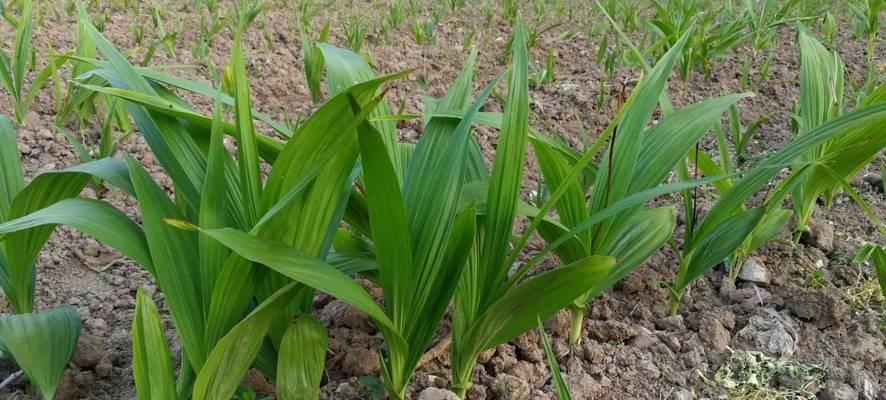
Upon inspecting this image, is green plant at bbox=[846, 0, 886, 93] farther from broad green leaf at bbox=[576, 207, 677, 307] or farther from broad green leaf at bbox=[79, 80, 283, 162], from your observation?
broad green leaf at bbox=[79, 80, 283, 162]

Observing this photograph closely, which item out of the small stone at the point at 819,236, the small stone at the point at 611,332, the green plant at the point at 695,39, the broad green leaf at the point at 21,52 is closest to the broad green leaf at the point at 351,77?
the small stone at the point at 611,332

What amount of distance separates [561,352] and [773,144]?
138 cm

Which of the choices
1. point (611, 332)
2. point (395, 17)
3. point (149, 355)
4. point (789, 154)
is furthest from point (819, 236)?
point (395, 17)

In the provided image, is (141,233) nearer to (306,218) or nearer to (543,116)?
(306,218)

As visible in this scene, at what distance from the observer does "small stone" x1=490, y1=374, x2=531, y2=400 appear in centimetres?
143

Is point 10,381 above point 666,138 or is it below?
below

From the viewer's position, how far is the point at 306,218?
119cm

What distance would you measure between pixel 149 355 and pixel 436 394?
0.50 meters

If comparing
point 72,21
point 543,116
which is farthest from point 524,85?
point 72,21

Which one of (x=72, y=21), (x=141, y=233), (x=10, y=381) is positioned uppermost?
(x=72, y=21)

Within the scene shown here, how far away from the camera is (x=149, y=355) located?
1.09 m

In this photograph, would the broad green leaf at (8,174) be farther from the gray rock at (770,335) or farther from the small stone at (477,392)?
the gray rock at (770,335)

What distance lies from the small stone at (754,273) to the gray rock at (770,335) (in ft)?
0.41

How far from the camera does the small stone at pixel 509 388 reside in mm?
1426
